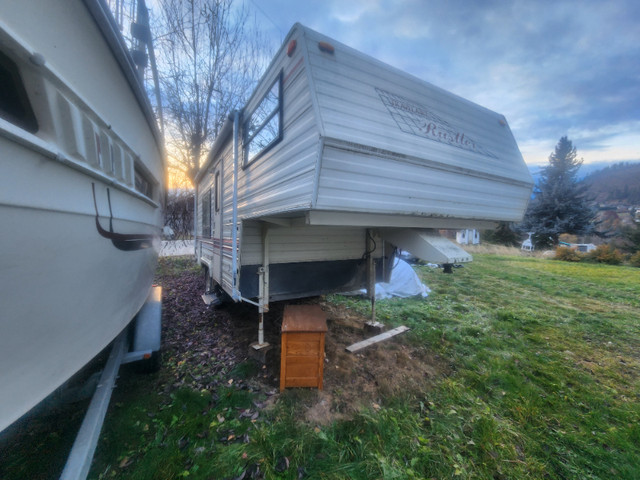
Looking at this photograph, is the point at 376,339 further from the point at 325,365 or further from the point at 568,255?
the point at 568,255

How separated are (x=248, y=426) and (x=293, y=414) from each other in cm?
45

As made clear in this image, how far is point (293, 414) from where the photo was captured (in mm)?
2588

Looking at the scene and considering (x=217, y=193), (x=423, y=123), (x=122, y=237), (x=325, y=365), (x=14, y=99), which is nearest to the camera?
(x=14, y=99)

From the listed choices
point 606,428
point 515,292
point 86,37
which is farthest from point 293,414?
point 515,292

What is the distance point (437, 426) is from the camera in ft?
7.97

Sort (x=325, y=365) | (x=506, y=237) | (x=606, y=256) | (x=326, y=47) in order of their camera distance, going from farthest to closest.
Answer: (x=506, y=237) → (x=606, y=256) → (x=325, y=365) → (x=326, y=47)

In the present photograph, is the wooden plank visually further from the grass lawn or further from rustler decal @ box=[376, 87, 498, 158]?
rustler decal @ box=[376, 87, 498, 158]

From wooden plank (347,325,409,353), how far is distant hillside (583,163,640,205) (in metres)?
49.9

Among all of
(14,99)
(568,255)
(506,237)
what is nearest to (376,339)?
(14,99)

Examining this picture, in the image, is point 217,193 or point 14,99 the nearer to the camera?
point 14,99

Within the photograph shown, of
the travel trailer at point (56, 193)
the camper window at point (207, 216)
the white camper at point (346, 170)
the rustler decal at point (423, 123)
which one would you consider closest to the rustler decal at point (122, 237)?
the travel trailer at point (56, 193)

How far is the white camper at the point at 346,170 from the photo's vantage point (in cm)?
210

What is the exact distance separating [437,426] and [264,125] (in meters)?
3.84

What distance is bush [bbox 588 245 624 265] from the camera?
12.9m
